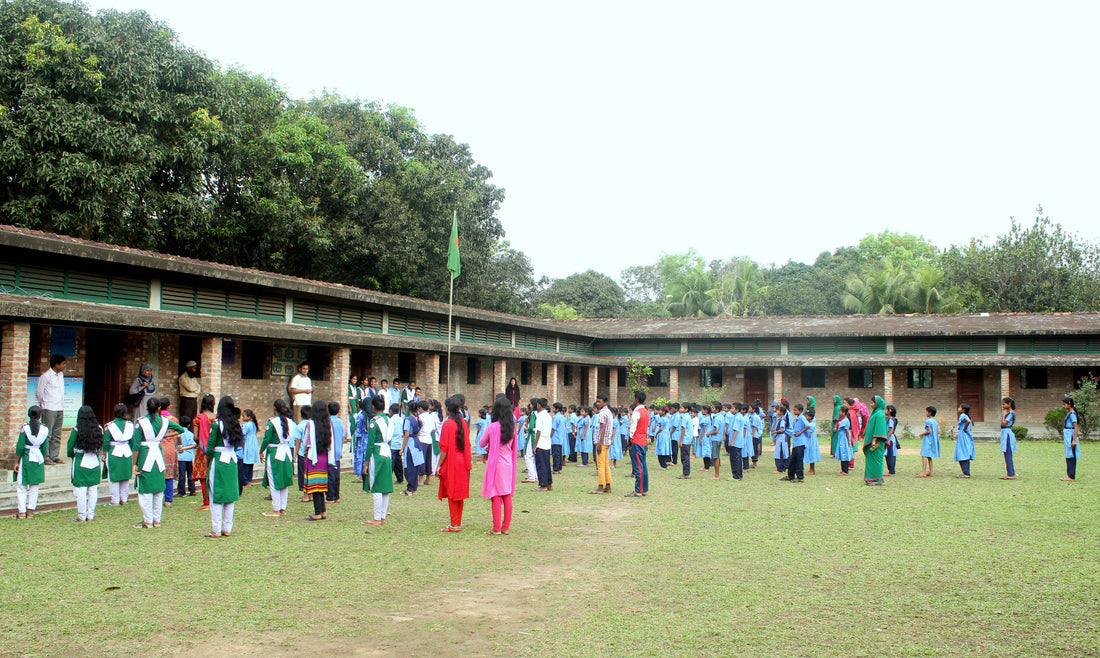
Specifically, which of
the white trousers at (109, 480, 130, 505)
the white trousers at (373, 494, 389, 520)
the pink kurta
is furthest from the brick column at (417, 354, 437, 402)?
the pink kurta

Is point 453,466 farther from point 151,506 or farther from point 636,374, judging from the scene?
point 636,374

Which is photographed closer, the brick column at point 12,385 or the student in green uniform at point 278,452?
the student in green uniform at point 278,452

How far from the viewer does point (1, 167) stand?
20.3 metres

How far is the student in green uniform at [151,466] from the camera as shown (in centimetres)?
882

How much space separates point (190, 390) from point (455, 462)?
8.19 metres

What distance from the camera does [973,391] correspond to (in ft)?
→ 97.0

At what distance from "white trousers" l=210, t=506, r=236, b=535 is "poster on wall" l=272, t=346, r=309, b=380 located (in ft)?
33.3

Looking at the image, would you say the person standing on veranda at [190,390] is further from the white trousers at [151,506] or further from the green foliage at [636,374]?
the green foliage at [636,374]

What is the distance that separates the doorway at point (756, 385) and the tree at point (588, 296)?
23.0 metres

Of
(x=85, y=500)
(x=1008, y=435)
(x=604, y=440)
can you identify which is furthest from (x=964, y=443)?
(x=85, y=500)

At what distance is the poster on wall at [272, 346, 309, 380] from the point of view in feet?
60.2

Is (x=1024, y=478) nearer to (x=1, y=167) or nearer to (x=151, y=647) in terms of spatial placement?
(x=151, y=647)

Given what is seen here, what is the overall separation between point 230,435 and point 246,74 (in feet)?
75.8

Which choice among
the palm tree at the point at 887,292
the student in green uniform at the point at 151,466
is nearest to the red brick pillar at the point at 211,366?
the student in green uniform at the point at 151,466
